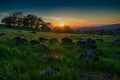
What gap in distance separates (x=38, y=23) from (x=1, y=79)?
100323mm

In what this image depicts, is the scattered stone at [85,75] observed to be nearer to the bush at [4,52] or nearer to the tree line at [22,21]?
the bush at [4,52]

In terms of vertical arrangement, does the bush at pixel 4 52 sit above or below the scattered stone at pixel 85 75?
above

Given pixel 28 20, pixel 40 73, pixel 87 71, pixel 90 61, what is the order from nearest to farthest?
pixel 40 73 < pixel 87 71 < pixel 90 61 < pixel 28 20

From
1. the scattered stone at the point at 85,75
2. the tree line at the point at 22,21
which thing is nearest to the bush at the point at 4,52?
the scattered stone at the point at 85,75

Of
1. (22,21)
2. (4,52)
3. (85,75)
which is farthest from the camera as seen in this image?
(22,21)

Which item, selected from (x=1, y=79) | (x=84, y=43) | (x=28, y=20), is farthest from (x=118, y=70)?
(x=28, y=20)

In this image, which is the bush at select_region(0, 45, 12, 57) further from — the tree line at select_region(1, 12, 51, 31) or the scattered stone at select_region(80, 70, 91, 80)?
the tree line at select_region(1, 12, 51, 31)

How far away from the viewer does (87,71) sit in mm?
8805

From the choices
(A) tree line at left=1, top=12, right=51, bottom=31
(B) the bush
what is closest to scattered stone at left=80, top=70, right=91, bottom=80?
(B) the bush

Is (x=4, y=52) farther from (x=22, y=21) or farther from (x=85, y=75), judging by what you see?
(x=22, y=21)

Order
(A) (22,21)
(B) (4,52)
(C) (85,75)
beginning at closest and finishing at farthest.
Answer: (C) (85,75) → (B) (4,52) → (A) (22,21)

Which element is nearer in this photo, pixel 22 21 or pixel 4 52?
pixel 4 52

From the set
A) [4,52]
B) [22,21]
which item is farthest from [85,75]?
[22,21]

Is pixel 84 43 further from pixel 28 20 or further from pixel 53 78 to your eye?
pixel 28 20
